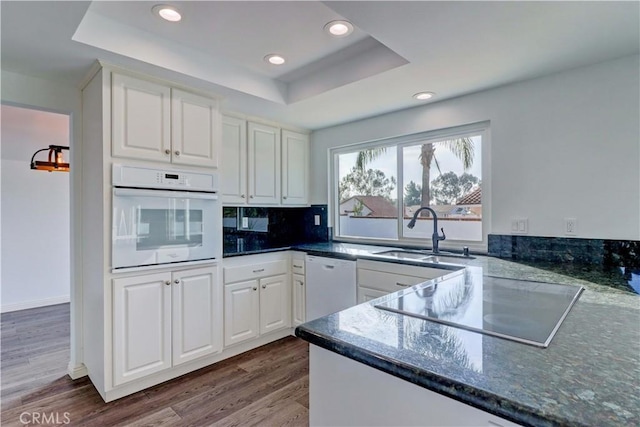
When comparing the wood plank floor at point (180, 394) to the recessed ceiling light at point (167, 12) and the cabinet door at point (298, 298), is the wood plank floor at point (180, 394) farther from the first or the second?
the recessed ceiling light at point (167, 12)

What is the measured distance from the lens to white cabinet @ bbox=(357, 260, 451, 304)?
2236 millimetres

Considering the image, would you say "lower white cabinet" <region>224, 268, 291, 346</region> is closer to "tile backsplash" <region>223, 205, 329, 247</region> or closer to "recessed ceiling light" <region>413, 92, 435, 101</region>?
"tile backsplash" <region>223, 205, 329, 247</region>

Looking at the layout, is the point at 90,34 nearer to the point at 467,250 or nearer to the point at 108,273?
the point at 108,273

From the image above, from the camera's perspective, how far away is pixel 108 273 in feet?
6.72

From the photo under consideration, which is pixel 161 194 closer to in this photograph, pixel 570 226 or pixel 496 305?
pixel 496 305

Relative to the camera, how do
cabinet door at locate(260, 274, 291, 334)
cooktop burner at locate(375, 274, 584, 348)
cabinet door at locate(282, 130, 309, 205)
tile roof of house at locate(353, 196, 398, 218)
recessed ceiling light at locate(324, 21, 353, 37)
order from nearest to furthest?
cooktop burner at locate(375, 274, 584, 348) < recessed ceiling light at locate(324, 21, 353, 37) < cabinet door at locate(260, 274, 291, 334) < tile roof of house at locate(353, 196, 398, 218) < cabinet door at locate(282, 130, 309, 205)

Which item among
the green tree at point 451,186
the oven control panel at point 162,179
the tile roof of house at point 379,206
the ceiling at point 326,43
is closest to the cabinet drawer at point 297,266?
the tile roof of house at point 379,206

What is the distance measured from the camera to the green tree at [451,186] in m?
2.72

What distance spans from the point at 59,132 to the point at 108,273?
3393 mm

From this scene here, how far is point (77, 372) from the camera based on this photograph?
7.84 feet

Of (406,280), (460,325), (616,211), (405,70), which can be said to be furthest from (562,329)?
(405,70)

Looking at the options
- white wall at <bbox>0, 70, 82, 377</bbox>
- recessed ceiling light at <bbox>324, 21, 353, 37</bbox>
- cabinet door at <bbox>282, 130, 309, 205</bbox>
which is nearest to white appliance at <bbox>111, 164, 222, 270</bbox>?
white wall at <bbox>0, 70, 82, 377</bbox>

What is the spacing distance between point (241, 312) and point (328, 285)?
78 centimetres

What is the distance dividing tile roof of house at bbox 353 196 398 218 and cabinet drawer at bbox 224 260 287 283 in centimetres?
105
